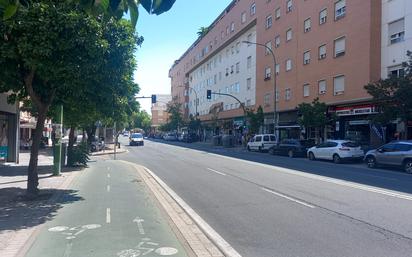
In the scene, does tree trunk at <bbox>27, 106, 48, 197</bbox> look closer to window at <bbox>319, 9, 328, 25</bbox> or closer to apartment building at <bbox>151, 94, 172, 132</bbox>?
window at <bbox>319, 9, 328, 25</bbox>

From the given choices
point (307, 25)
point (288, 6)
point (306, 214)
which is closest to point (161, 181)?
point (306, 214)

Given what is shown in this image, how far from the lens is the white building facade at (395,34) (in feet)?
100

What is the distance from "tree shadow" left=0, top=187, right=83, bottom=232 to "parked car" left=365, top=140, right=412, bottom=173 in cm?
1678

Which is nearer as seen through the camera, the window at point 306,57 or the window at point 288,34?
the window at point 306,57

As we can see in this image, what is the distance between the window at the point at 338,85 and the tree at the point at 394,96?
7.95 metres

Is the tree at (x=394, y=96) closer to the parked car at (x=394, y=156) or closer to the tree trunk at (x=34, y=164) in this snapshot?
the parked car at (x=394, y=156)

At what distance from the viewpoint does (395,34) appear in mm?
32156

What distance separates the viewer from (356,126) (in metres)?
35.8

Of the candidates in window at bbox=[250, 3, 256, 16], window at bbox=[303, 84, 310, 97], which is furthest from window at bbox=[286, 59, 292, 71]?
window at bbox=[250, 3, 256, 16]

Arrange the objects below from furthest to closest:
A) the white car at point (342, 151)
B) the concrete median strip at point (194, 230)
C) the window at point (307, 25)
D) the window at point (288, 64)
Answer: the window at point (288, 64)
the window at point (307, 25)
the white car at point (342, 151)
the concrete median strip at point (194, 230)

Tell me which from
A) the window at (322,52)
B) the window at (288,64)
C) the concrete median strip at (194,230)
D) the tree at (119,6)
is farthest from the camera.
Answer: the window at (288,64)

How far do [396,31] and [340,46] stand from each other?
19.9ft

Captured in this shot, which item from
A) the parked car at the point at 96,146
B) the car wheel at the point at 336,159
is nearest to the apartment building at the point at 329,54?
the car wheel at the point at 336,159

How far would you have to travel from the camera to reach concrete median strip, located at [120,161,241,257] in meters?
7.15
